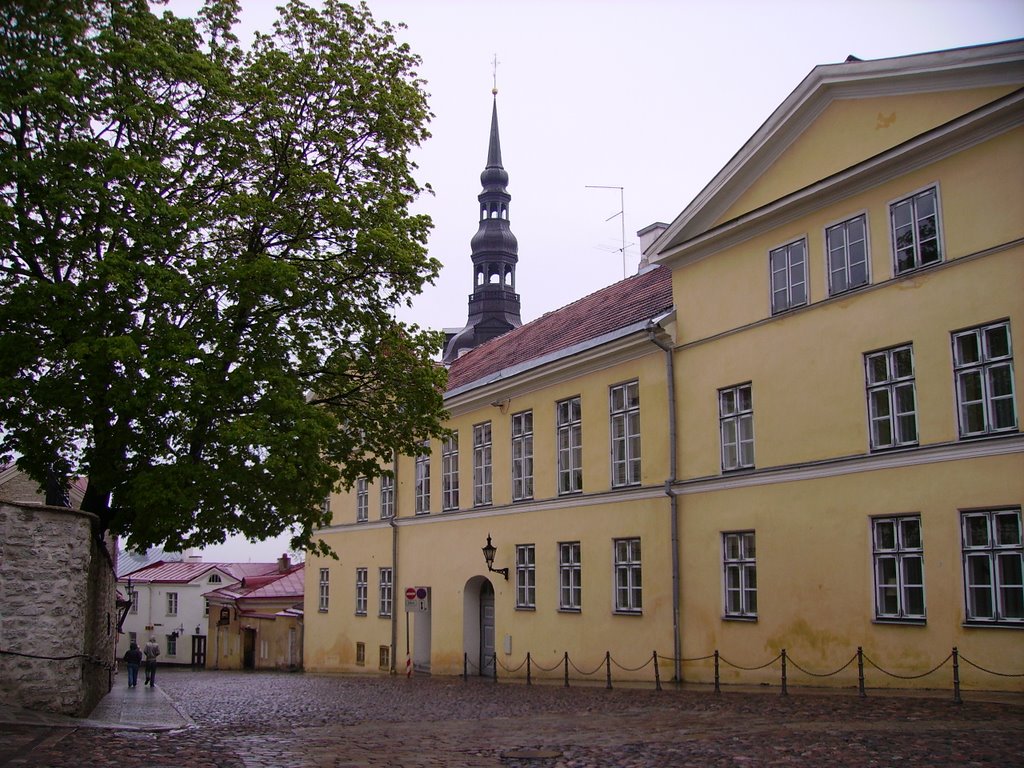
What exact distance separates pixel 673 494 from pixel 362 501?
16.3 metres

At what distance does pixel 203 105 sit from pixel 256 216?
6.43 feet

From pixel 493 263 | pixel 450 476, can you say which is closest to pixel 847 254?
pixel 450 476

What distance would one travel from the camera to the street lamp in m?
25.8

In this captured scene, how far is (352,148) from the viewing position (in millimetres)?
18688

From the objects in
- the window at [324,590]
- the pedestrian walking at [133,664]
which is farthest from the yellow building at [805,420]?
the window at [324,590]

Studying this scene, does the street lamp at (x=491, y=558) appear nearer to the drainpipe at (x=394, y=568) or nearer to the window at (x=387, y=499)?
the drainpipe at (x=394, y=568)

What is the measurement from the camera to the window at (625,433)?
877 inches

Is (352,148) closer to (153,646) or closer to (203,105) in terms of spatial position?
(203,105)

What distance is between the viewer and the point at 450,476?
2959cm

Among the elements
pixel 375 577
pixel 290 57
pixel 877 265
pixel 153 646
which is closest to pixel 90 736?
pixel 290 57

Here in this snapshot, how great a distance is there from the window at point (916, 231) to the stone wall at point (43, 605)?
40.2 ft

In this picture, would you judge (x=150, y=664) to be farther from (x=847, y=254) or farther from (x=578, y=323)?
(x=847, y=254)

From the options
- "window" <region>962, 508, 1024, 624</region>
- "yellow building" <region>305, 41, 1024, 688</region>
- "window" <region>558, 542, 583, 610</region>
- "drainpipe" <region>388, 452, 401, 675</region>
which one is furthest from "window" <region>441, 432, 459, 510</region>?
"window" <region>962, 508, 1024, 624</region>

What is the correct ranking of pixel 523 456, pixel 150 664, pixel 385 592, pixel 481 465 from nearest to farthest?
1. pixel 523 456
2. pixel 150 664
3. pixel 481 465
4. pixel 385 592
